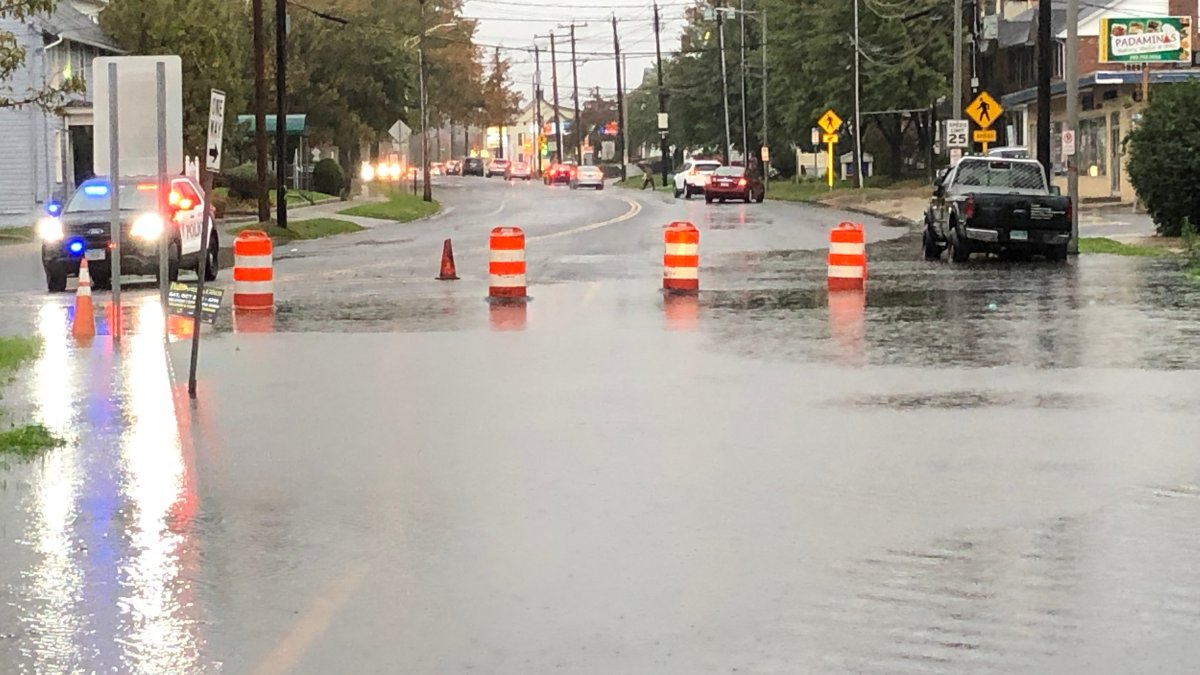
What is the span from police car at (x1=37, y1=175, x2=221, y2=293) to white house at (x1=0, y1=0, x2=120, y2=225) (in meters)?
24.4

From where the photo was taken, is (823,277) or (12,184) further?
(12,184)

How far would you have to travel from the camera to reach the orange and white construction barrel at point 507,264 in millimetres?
22281

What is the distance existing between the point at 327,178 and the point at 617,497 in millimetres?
66084

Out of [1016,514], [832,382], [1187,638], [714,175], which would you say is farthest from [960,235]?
[714,175]

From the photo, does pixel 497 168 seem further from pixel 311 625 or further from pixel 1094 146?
pixel 311 625

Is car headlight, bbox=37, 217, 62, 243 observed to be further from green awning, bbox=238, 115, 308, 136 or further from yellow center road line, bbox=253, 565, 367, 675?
green awning, bbox=238, 115, 308, 136

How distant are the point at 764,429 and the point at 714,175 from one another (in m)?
54.9

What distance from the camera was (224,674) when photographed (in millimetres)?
6430

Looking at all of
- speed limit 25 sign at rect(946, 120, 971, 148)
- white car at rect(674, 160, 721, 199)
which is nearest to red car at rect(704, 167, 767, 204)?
white car at rect(674, 160, 721, 199)

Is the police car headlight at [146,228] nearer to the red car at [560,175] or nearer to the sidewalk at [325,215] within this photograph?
the sidewalk at [325,215]

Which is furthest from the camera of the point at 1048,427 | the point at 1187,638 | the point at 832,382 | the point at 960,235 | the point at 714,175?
the point at 714,175

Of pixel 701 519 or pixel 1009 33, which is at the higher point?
pixel 1009 33

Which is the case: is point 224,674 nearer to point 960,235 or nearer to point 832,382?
point 832,382

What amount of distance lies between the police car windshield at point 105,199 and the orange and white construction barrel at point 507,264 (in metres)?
6.98
